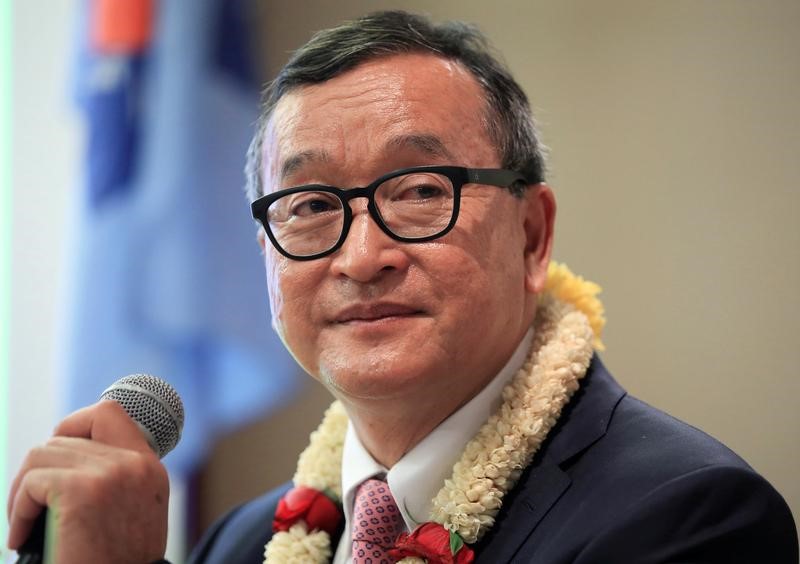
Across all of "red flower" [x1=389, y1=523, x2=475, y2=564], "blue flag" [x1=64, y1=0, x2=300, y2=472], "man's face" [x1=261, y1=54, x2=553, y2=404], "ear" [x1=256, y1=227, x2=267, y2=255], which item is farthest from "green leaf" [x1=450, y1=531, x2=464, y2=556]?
"blue flag" [x1=64, y1=0, x2=300, y2=472]

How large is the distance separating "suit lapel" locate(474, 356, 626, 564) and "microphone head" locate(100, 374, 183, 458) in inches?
24.9

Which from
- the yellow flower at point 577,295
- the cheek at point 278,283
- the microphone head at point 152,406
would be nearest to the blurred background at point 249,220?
the yellow flower at point 577,295

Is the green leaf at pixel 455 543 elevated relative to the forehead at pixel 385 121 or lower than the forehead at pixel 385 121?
lower

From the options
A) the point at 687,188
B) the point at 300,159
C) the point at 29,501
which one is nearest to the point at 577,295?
the point at 300,159

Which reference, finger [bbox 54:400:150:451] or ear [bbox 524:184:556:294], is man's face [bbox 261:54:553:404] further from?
finger [bbox 54:400:150:451]

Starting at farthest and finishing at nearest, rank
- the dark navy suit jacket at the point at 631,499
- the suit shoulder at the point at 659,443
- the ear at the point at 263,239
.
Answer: the ear at the point at 263,239, the suit shoulder at the point at 659,443, the dark navy suit jacket at the point at 631,499

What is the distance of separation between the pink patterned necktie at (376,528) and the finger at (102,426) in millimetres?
580

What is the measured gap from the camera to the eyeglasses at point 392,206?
181 cm

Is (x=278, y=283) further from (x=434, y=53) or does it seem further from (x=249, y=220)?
(x=249, y=220)

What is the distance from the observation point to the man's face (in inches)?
69.5

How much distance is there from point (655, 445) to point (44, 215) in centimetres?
277

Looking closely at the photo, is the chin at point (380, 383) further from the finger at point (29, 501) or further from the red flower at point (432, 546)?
the finger at point (29, 501)

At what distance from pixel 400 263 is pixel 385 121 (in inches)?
11.8

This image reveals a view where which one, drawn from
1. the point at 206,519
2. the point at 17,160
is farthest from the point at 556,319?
the point at 17,160
